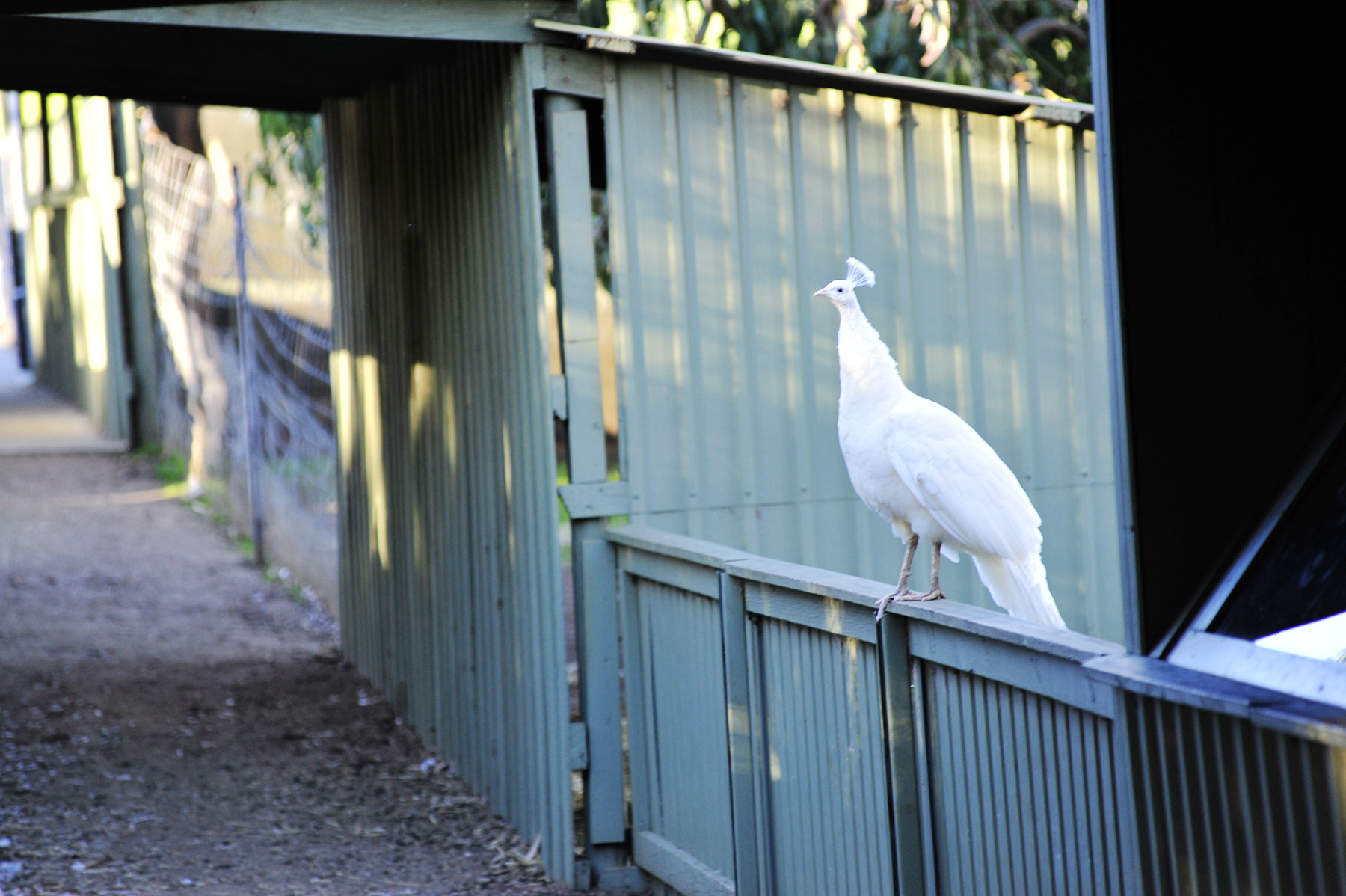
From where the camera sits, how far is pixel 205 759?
6059mm

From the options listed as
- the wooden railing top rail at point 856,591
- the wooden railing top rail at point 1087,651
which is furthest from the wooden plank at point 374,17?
the wooden railing top rail at point 1087,651

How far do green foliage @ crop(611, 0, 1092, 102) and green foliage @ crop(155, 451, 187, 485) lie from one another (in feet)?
25.0

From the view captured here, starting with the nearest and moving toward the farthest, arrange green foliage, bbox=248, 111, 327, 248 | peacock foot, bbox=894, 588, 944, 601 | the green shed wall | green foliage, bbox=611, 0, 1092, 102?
1. peacock foot, bbox=894, 588, 944, 601
2. green foliage, bbox=611, 0, 1092, 102
3. green foliage, bbox=248, 111, 327, 248
4. the green shed wall

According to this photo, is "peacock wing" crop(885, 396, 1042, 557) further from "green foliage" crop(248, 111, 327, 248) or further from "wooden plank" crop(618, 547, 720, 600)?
"green foliage" crop(248, 111, 327, 248)

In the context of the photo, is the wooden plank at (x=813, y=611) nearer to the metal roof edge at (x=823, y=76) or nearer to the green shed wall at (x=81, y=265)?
the metal roof edge at (x=823, y=76)

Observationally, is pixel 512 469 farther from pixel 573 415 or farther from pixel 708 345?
pixel 708 345

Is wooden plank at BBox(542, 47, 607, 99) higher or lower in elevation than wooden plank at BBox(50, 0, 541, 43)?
lower

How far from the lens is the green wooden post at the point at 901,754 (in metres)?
2.97

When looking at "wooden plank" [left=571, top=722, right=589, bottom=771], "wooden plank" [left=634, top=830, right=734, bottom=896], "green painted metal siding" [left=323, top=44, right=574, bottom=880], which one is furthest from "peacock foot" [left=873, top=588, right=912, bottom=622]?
"wooden plank" [left=571, top=722, right=589, bottom=771]

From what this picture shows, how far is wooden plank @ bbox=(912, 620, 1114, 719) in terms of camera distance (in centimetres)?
237

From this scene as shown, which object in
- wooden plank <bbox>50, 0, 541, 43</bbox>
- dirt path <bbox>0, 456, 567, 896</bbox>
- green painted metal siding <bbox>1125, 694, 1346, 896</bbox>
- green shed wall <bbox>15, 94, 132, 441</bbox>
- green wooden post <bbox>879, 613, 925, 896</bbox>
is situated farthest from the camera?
green shed wall <bbox>15, 94, 132, 441</bbox>

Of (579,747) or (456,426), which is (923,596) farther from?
(456,426)

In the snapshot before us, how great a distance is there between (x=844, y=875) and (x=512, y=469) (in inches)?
86.5

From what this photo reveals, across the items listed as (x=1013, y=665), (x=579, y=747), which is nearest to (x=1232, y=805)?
(x=1013, y=665)
